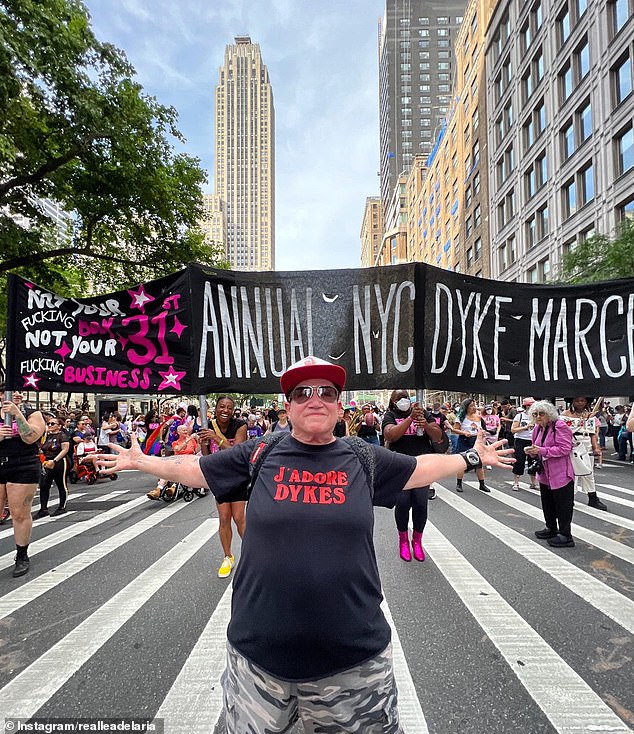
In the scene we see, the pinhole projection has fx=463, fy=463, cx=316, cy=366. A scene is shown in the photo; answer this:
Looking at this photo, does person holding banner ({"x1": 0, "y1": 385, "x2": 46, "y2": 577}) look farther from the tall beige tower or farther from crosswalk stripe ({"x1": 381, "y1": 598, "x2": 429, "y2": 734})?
the tall beige tower

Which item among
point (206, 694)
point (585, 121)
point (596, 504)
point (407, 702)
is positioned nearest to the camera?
point (407, 702)

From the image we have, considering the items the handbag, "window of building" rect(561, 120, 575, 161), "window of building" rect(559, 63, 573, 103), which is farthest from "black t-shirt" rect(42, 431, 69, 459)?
"window of building" rect(559, 63, 573, 103)

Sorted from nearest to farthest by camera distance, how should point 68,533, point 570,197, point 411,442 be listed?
1. point 411,442
2. point 68,533
3. point 570,197

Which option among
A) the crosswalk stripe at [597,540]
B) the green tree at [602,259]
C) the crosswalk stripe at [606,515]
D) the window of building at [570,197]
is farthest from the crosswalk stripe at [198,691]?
the window of building at [570,197]

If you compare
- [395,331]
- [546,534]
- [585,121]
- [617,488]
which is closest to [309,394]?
[395,331]

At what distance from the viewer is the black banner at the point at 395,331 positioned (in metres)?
3.82

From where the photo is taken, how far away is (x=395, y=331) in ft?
12.5

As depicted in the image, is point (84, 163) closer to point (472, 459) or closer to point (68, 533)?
point (68, 533)

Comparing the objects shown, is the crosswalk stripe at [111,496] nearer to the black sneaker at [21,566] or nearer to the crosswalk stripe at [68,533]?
the crosswalk stripe at [68,533]

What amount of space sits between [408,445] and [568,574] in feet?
6.97

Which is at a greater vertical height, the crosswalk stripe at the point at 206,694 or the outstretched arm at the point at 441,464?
the outstretched arm at the point at 441,464

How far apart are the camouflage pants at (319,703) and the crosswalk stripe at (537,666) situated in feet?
4.72

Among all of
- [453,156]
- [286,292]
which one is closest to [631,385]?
[286,292]

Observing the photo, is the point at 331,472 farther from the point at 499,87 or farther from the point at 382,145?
the point at 382,145
